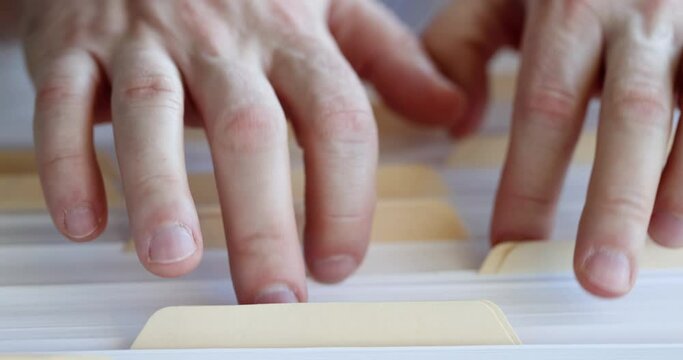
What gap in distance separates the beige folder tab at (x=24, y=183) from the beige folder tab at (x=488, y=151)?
33cm

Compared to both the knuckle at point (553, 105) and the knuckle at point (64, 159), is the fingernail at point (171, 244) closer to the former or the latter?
the knuckle at point (64, 159)

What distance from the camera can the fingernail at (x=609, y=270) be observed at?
1.55 ft

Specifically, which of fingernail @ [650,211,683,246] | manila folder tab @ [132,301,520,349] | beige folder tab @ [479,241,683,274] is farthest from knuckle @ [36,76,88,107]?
fingernail @ [650,211,683,246]

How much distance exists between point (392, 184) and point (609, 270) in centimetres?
25

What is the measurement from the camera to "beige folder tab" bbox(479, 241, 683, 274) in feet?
1.72

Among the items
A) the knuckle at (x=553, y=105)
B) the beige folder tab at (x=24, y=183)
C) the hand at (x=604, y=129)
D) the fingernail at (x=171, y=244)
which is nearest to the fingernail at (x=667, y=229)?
the hand at (x=604, y=129)

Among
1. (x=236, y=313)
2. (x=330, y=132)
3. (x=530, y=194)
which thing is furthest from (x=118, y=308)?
(x=530, y=194)

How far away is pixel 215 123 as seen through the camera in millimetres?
571

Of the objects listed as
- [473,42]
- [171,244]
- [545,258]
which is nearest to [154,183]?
[171,244]

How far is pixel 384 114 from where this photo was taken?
2.85 feet

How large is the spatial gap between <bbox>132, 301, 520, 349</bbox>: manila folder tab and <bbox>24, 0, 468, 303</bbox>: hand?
1.9 inches

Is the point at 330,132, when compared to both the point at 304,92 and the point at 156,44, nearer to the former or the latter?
the point at 304,92

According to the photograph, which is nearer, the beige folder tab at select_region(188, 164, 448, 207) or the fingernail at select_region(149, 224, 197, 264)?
the fingernail at select_region(149, 224, 197, 264)

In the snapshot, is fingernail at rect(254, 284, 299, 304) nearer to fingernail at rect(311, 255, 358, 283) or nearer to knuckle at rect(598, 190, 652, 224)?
fingernail at rect(311, 255, 358, 283)
